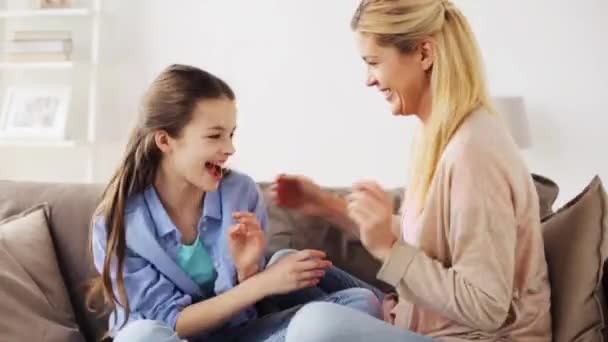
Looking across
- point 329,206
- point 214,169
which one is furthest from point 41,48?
point 329,206

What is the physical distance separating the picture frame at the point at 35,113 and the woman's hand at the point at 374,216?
2.23 metres

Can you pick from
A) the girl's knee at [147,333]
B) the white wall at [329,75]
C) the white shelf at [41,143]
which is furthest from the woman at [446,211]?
the white shelf at [41,143]

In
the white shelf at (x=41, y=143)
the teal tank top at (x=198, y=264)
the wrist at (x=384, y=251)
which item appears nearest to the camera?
the wrist at (x=384, y=251)

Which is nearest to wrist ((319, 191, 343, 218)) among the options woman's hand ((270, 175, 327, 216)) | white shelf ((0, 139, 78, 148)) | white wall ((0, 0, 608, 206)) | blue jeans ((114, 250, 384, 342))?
woman's hand ((270, 175, 327, 216))

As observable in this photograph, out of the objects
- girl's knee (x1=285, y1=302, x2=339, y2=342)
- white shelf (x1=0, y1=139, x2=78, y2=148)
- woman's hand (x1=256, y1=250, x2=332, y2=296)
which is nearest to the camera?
girl's knee (x1=285, y1=302, x2=339, y2=342)

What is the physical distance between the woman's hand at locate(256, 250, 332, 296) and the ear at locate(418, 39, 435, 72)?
44 centimetres

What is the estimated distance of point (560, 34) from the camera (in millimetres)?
3100

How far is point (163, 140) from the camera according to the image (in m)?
1.71

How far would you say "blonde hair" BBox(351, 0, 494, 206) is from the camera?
136 cm

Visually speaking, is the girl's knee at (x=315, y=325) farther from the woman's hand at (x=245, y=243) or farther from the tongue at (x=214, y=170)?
the tongue at (x=214, y=170)

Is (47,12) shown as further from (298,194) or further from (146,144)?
(298,194)

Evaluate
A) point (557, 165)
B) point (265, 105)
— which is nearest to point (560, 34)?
point (557, 165)

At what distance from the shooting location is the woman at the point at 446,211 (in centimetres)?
125

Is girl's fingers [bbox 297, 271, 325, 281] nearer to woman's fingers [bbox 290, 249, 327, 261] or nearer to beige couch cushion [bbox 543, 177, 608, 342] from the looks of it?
woman's fingers [bbox 290, 249, 327, 261]
